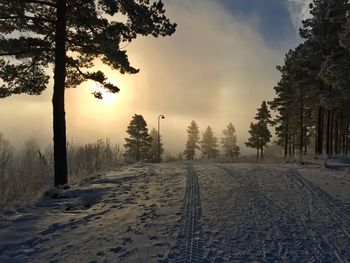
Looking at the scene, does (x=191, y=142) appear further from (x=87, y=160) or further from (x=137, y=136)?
(x=87, y=160)

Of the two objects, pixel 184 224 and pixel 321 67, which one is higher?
pixel 321 67

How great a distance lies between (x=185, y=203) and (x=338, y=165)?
1262 centimetres

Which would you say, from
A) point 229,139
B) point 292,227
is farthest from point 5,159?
point 229,139

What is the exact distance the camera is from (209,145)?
278 feet

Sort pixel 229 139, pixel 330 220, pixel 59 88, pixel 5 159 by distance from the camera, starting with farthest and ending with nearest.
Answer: pixel 229 139, pixel 59 88, pixel 5 159, pixel 330 220

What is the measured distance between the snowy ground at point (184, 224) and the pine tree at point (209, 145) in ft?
235

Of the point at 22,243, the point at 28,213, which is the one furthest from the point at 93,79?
the point at 22,243

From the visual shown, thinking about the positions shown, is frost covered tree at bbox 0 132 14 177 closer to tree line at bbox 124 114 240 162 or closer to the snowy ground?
the snowy ground

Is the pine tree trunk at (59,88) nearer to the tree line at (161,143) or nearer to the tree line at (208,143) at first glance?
the tree line at (161,143)

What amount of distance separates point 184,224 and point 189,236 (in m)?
0.80

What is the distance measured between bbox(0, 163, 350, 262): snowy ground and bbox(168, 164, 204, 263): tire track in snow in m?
0.02

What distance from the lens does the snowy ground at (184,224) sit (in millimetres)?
6191

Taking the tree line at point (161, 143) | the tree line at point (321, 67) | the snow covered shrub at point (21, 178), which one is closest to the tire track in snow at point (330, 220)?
the snow covered shrub at point (21, 178)

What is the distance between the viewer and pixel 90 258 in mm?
6004
